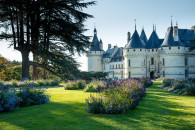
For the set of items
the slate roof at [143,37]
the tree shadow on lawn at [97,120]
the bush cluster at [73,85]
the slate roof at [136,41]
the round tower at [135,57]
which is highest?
the slate roof at [143,37]

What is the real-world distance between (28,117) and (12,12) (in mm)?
A: 13337

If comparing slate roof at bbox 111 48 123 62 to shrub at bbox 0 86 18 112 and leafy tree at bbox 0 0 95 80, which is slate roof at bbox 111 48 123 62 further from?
shrub at bbox 0 86 18 112

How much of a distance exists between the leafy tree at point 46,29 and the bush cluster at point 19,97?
813 centimetres

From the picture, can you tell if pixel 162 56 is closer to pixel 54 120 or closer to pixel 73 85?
pixel 73 85

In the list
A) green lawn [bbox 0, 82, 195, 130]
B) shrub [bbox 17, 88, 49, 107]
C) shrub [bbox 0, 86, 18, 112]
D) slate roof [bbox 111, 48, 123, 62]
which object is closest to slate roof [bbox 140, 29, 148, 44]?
slate roof [bbox 111, 48, 123, 62]

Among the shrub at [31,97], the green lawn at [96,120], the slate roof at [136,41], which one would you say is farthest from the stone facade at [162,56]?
the green lawn at [96,120]

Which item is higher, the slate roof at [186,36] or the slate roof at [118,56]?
the slate roof at [186,36]

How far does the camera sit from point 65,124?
544cm

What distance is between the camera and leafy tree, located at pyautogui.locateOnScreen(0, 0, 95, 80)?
55.6 ft

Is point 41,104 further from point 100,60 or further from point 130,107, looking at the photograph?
point 100,60

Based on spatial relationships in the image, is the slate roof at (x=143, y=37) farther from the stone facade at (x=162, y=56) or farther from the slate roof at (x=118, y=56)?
the slate roof at (x=118, y=56)

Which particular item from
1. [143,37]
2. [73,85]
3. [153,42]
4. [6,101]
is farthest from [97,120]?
[143,37]

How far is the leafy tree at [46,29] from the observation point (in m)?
16.9

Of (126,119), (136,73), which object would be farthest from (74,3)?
(136,73)
